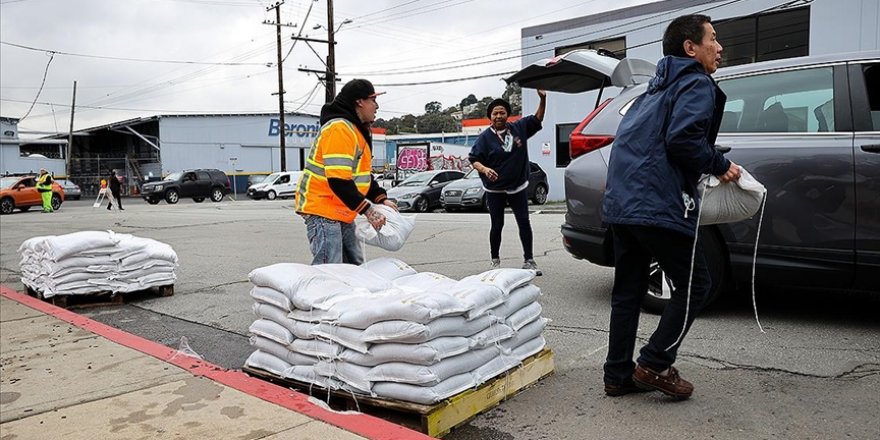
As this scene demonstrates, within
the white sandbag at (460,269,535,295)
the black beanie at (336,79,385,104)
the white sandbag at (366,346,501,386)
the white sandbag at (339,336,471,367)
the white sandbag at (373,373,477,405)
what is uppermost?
the black beanie at (336,79,385,104)

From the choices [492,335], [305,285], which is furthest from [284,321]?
[492,335]

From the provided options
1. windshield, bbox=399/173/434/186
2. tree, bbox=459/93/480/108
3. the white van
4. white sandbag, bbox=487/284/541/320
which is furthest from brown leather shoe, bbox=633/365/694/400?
tree, bbox=459/93/480/108

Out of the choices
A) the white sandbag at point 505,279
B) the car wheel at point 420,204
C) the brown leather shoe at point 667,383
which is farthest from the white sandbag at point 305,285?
the car wheel at point 420,204

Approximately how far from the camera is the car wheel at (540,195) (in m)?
23.1

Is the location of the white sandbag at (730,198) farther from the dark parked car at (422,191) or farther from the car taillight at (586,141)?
the dark parked car at (422,191)

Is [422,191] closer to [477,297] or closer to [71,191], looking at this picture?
[477,297]

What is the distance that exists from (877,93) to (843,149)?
44 cm

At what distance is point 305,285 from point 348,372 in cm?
57

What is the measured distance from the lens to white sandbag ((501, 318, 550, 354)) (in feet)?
11.9

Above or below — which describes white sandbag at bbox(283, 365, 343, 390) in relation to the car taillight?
below

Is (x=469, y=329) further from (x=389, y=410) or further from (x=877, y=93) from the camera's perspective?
(x=877, y=93)

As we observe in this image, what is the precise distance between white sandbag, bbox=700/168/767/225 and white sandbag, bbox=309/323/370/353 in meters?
1.71

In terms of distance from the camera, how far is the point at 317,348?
3.55 metres

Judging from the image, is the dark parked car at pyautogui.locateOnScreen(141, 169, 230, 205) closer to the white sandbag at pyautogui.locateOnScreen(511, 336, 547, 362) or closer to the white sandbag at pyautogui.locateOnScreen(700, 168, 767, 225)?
the white sandbag at pyautogui.locateOnScreen(511, 336, 547, 362)
